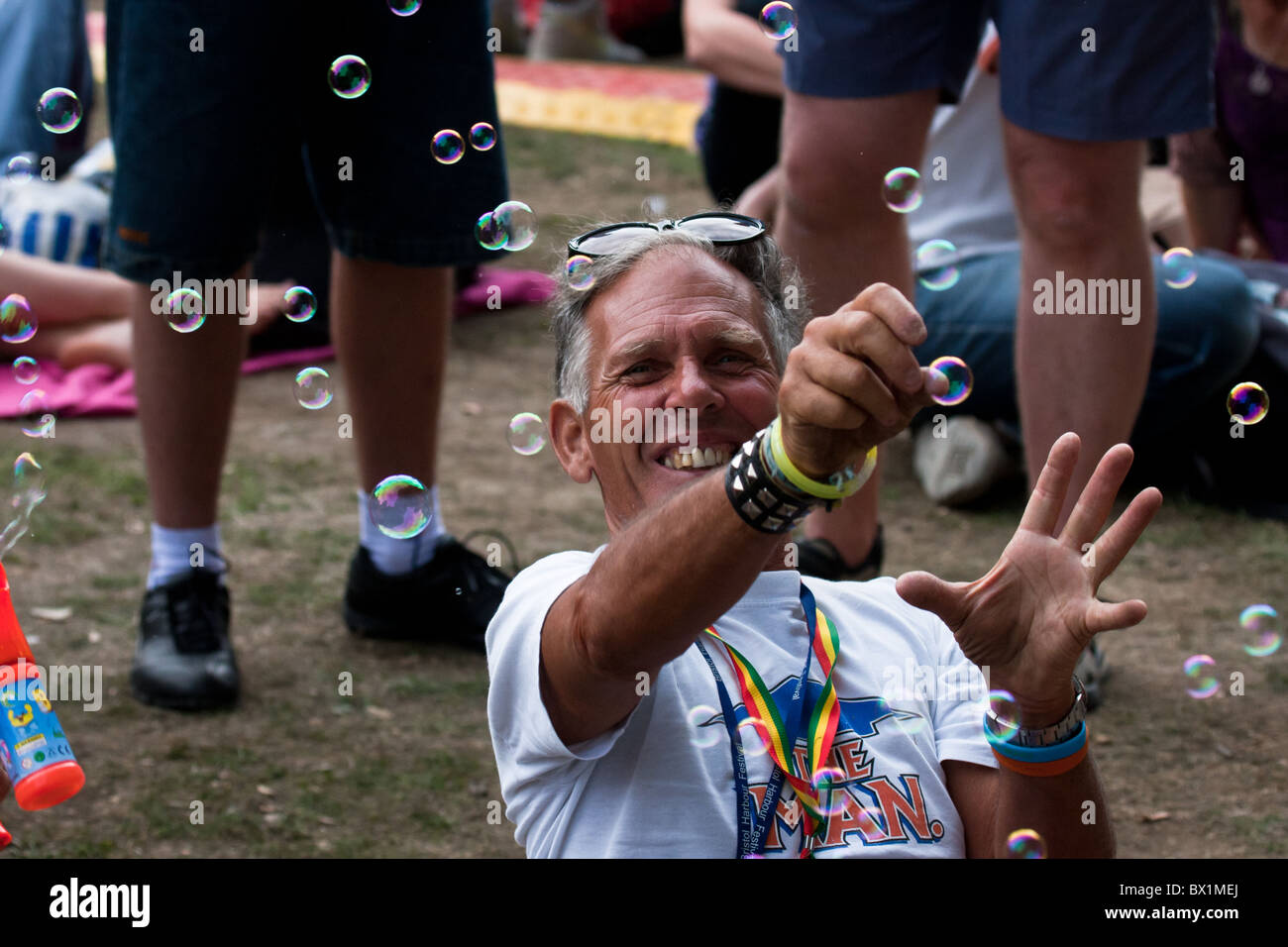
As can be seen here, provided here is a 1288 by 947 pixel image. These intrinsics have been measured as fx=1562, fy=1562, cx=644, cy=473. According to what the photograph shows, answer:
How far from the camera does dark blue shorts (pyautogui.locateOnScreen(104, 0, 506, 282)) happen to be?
104 inches

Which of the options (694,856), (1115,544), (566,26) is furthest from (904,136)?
(566,26)

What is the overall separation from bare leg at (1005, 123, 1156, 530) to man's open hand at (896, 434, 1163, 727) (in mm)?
1091

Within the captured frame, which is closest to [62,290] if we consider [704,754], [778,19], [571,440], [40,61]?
[40,61]

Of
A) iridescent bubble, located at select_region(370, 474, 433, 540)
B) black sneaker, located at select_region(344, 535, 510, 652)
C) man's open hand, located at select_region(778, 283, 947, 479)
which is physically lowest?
black sneaker, located at select_region(344, 535, 510, 652)

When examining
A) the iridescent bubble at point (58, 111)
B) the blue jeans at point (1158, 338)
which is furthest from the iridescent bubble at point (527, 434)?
the blue jeans at point (1158, 338)

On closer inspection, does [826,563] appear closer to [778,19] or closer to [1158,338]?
[778,19]

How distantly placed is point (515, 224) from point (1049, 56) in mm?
882

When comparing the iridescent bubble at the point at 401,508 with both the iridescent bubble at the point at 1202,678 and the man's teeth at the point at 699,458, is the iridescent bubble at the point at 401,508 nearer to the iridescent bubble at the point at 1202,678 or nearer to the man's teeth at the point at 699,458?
the man's teeth at the point at 699,458

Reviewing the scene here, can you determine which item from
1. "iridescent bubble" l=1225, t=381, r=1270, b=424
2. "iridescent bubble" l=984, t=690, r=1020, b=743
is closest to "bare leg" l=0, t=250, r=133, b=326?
"iridescent bubble" l=1225, t=381, r=1270, b=424

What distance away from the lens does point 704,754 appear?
1.53 metres

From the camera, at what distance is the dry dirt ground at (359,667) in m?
2.44

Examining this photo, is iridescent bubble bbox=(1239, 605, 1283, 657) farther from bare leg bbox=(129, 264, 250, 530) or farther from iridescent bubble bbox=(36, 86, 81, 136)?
iridescent bubble bbox=(36, 86, 81, 136)

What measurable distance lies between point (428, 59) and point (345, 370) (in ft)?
2.00

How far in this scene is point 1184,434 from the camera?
156 inches
